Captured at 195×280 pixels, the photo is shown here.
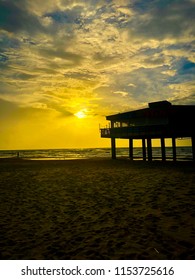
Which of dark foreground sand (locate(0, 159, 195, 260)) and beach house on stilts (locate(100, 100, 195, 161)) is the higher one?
beach house on stilts (locate(100, 100, 195, 161))

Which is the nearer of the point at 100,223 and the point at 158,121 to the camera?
the point at 100,223

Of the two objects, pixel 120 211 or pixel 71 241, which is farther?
pixel 120 211

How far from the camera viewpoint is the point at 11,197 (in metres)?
12.4

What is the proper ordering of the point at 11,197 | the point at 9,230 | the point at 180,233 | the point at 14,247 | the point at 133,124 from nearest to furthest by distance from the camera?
the point at 14,247
the point at 180,233
the point at 9,230
the point at 11,197
the point at 133,124

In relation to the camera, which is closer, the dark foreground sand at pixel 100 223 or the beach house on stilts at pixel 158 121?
the dark foreground sand at pixel 100 223

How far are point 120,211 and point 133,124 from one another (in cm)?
2756

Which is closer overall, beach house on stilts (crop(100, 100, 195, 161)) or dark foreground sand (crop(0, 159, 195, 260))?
Result: dark foreground sand (crop(0, 159, 195, 260))

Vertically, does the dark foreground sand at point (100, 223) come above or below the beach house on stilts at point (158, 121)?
below

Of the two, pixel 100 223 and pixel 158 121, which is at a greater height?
pixel 158 121
